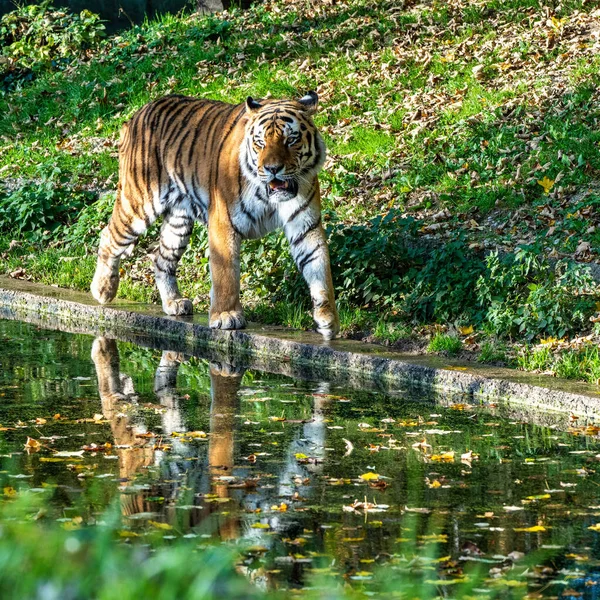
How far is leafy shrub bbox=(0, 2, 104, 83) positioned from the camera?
17.5 m

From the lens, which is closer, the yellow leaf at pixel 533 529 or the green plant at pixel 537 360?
the yellow leaf at pixel 533 529

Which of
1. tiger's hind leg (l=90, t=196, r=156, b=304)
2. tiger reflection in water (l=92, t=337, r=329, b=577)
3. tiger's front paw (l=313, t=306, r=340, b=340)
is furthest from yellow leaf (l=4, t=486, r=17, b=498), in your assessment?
tiger's hind leg (l=90, t=196, r=156, b=304)

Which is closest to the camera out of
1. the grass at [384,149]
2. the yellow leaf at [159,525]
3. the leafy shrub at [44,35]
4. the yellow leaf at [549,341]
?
the yellow leaf at [159,525]

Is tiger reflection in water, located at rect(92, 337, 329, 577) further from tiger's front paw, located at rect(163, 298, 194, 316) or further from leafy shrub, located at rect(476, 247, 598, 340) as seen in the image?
tiger's front paw, located at rect(163, 298, 194, 316)

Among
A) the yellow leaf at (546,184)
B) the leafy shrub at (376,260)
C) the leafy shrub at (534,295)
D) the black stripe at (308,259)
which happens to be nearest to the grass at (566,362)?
the leafy shrub at (534,295)

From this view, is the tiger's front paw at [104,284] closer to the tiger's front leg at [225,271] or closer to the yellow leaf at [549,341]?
the tiger's front leg at [225,271]

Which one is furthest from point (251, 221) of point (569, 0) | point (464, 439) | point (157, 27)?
point (157, 27)

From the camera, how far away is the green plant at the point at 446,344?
802 cm

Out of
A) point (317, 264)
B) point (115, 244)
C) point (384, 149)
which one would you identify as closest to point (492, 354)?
point (317, 264)

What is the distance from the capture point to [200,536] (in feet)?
14.9

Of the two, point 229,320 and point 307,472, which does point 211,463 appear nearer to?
point 307,472

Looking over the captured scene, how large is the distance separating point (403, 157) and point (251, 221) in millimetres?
3157

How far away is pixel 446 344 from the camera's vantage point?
8047mm

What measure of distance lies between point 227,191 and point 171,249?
4.08 ft
